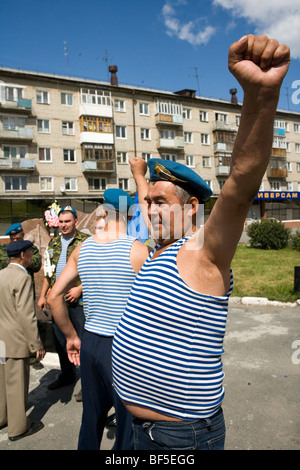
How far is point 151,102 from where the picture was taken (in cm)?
4175

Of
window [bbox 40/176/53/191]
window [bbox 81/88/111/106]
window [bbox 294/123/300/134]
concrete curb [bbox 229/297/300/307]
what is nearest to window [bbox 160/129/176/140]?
window [bbox 81/88/111/106]

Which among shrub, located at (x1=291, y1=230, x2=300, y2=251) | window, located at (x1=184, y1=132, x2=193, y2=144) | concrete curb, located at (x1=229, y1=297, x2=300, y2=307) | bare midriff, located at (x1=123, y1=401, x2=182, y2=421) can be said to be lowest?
shrub, located at (x1=291, y1=230, x2=300, y2=251)

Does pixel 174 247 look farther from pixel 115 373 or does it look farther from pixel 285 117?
pixel 285 117

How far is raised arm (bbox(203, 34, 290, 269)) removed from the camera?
3.50 ft

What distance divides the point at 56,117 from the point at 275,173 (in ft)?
96.2

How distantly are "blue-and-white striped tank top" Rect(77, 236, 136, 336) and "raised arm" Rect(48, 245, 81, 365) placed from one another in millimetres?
150

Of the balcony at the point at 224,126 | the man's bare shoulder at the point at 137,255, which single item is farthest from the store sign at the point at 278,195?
the man's bare shoulder at the point at 137,255

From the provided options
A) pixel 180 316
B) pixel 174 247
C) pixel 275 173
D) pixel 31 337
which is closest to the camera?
pixel 180 316

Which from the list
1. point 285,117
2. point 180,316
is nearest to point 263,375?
point 180,316

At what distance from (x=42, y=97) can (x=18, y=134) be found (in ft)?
15.5

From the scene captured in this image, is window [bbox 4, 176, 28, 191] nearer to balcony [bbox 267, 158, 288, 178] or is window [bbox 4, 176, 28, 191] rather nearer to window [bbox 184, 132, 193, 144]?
window [bbox 184, 132, 193, 144]

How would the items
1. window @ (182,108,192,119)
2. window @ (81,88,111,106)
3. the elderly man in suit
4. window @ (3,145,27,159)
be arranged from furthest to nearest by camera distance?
1. window @ (182,108,192,119)
2. window @ (81,88,111,106)
3. window @ (3,145,27,159)
4. the elderly man in suit

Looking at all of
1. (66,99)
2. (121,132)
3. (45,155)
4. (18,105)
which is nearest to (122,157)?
(121,132)

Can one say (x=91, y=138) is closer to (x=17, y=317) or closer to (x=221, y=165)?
(x=221, y=165)
